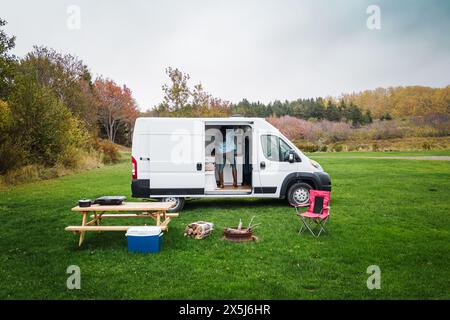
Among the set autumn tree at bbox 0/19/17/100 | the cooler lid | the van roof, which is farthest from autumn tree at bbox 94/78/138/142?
the cooler lid

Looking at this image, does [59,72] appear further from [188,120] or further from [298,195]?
[298,195]

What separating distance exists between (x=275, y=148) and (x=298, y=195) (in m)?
1.43

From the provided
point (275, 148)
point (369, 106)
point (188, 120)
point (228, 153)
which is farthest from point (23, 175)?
point (369, 106)

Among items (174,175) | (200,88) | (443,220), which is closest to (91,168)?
(200,88)

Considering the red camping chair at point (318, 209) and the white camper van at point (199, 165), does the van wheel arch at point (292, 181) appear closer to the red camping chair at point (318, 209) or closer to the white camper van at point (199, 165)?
the white camper van at point (199, 165)

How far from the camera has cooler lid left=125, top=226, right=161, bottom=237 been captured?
683cm

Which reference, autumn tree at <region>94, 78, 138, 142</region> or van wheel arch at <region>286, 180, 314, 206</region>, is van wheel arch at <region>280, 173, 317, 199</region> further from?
autumn tree at <region>94, 78, 138, 142</region>

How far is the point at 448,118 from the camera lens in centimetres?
5838

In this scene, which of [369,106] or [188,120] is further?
[369,106]

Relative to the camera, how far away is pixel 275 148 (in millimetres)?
10727
